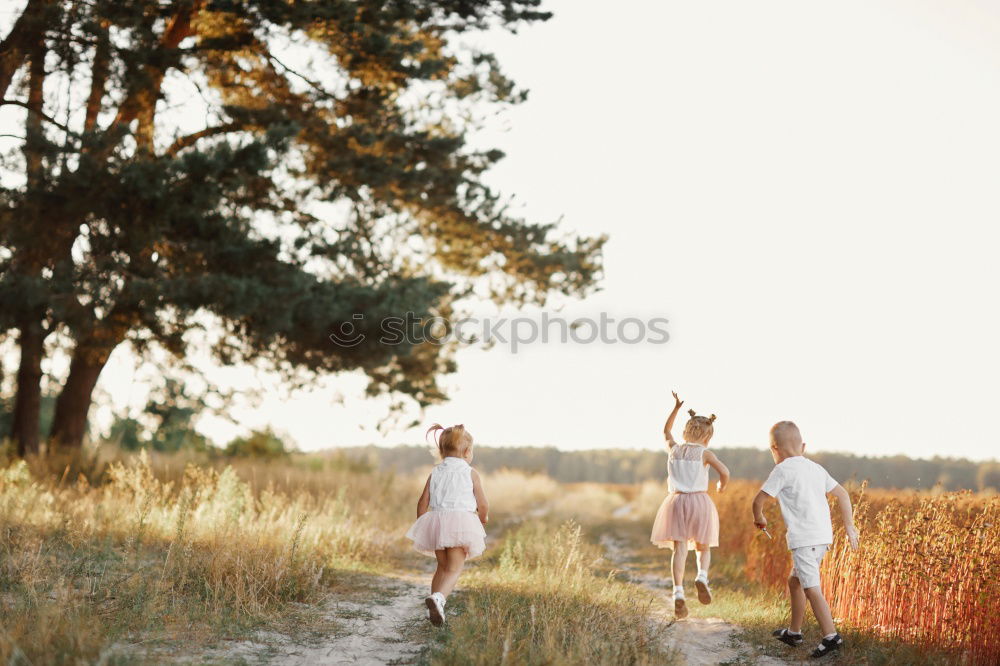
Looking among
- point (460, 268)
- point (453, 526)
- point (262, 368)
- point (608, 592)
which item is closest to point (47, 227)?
point (262, 368)

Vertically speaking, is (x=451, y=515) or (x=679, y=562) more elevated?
(x=451, y=515)

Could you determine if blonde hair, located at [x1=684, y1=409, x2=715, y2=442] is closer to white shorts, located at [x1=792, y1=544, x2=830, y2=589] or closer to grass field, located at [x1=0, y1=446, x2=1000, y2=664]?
grass field, located at [x1=0, y1=446, x2=1000, y2=664]

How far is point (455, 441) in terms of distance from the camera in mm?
7129

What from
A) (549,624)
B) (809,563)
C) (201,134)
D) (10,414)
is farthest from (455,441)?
(10,414)

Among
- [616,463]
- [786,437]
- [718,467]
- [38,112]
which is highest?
[38,112]

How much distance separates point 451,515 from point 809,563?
273cm

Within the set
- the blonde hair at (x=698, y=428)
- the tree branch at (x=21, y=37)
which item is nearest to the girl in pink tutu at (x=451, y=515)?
the blonde hair at (x=698, y=428)

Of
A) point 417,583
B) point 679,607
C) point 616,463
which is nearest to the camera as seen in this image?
point 679,607

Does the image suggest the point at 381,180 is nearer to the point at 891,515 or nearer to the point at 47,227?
the point at 47,227

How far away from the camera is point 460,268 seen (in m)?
A: 16.9

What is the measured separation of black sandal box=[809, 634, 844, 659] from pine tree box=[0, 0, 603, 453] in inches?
329

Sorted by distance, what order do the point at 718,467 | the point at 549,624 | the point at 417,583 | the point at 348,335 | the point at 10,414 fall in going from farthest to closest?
the point at 10,414
the point at 348,335
the point at 417,583
the point at 718,467
the point at 549,624

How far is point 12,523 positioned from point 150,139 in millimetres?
7591

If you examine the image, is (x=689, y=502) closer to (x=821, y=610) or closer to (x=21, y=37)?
(x=821, y=610)
